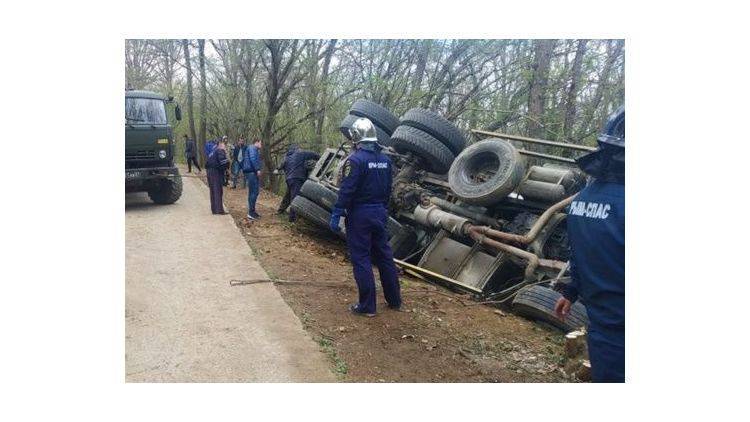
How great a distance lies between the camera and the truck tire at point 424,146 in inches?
255

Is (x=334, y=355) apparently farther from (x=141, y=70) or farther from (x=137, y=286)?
(x=141, y=70)

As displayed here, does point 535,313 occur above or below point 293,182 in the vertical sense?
below

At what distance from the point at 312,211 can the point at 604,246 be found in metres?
5.08

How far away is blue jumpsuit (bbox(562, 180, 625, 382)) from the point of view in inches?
94.0

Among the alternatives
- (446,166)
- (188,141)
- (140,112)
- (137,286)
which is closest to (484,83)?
(446,166)

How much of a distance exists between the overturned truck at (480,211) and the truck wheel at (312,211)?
18 mm

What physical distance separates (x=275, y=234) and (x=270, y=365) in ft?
14.6

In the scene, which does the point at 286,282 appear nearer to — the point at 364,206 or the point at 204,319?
the point at 204,319

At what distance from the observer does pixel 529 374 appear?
12.8 feet

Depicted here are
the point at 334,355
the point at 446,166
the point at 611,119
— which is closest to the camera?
the point at 611,119

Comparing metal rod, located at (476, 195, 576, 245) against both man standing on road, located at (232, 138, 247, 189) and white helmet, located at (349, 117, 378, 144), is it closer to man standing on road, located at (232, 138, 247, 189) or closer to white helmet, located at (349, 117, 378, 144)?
white helmet, located at (349, 117, 378, 144)

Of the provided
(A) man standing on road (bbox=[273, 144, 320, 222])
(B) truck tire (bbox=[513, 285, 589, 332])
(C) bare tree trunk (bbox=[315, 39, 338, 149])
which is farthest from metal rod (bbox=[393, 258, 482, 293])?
(C) bare tree trunk (bbox=[315, 39, 338, 149])

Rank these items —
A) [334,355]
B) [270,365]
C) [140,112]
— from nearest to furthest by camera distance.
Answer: [270,365] < [334,355] < [140,112]

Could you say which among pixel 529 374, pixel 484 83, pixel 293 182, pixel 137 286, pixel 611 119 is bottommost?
pixel 529 374
